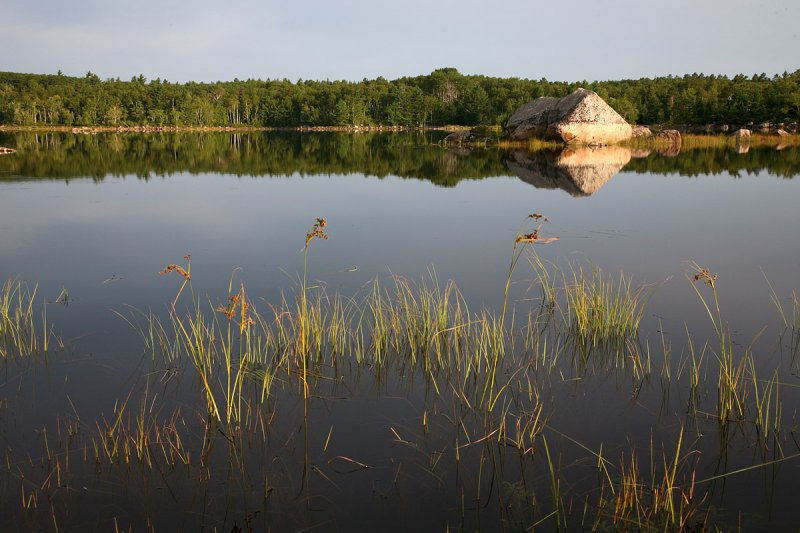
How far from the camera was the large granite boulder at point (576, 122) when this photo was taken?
35906mm

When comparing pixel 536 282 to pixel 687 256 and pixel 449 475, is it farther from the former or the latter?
pixel 449 475

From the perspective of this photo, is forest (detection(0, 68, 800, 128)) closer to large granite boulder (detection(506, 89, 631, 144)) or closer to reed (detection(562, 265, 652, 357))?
large granite boulder (detection(506, 89, 631, 144))

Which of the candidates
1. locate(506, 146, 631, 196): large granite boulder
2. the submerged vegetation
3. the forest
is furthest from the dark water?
the forest

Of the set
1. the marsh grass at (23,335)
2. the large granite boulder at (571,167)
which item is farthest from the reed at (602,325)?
the large granite boulder at (571,167)

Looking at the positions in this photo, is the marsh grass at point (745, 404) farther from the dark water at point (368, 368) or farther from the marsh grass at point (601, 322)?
the marsh grass at point (601, 322)

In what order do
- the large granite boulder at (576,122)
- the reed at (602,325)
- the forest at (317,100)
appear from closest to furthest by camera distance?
the reed at (602,325), the large granite boulder at (576,122), the forest at (317,100)

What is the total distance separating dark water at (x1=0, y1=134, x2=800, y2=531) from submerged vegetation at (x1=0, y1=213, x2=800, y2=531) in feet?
0.07

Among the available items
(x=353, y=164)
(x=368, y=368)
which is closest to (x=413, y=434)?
(x=368, y=368)

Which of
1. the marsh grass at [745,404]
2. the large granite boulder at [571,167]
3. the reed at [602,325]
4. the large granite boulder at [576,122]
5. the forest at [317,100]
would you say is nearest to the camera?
the marsh grass at [745,404]

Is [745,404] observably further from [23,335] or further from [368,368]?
[23,335]

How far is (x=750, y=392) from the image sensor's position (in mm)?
5152

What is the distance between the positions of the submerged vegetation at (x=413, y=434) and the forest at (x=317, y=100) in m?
67.4

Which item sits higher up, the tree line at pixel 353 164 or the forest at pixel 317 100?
the forest at pixel 317 100

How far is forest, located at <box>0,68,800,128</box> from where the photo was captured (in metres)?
88.1
